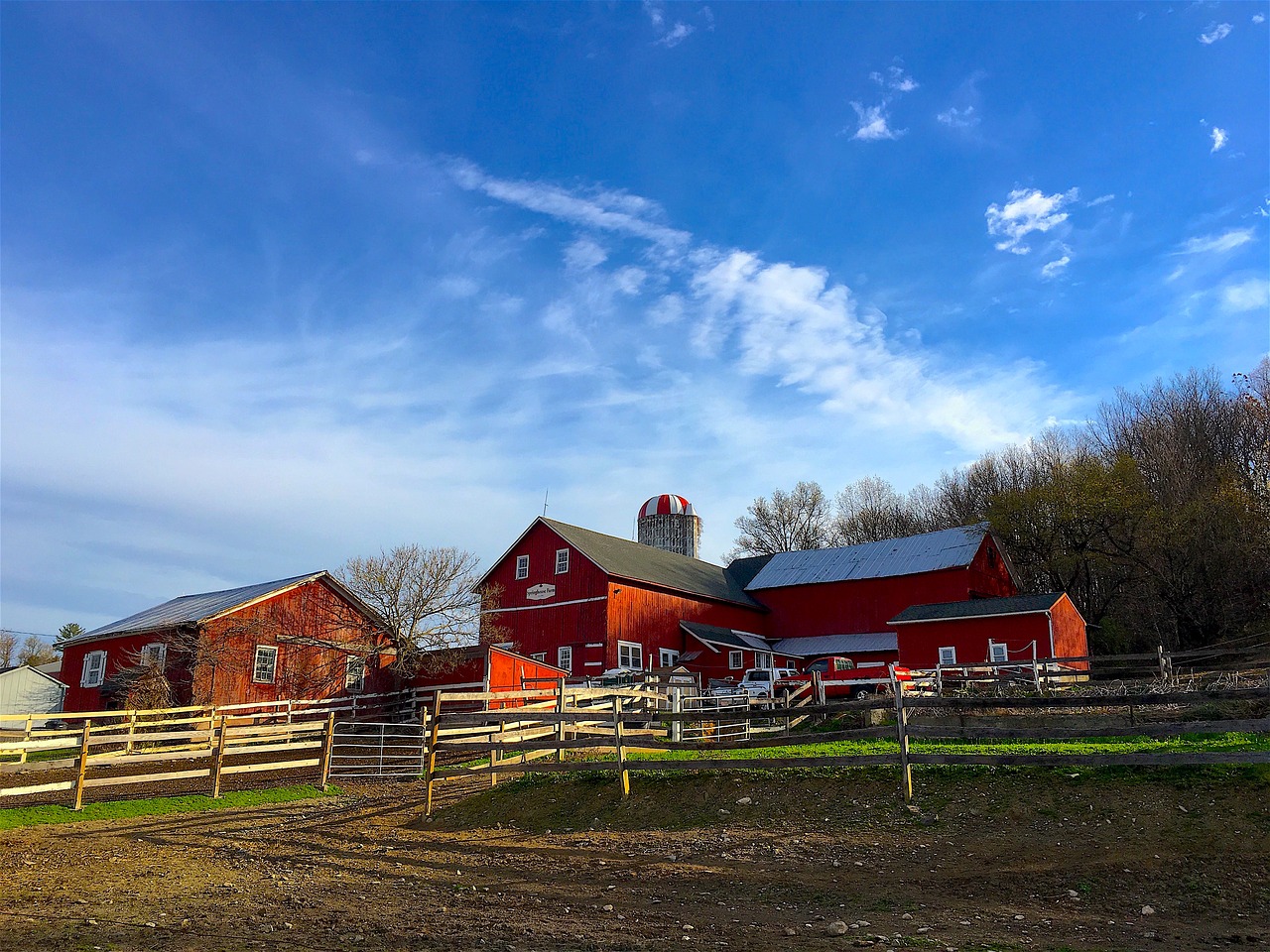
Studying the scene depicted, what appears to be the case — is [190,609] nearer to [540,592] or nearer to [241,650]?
[241,650]

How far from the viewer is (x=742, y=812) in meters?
12.8

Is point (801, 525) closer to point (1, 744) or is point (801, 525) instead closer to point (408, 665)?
point (408, 665)

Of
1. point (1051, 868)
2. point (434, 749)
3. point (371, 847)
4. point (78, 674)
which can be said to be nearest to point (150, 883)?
point (371, 847)

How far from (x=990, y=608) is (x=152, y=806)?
93.7 feet

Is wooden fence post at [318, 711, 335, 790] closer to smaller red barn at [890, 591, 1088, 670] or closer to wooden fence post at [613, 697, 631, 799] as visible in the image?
wooden fence post at [613, 697, 631, 799]

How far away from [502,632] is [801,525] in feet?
128

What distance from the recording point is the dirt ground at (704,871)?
8172 mm

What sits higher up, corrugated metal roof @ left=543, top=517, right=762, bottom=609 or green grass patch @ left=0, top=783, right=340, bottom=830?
corrugated metal roof @ left=543, top=517, right=762, bottom=609

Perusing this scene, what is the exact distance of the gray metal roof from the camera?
4194cm

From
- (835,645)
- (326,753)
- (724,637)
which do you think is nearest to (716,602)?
(724,637)

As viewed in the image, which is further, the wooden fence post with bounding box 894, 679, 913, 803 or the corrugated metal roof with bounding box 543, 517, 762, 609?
the corrugated metal roof with bounding box 543, 517, 762, 609

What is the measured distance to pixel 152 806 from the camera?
16109mm

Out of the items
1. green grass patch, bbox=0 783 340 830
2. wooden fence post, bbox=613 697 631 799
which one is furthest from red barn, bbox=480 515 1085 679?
wooden fence post, bbox=613 697 631 799

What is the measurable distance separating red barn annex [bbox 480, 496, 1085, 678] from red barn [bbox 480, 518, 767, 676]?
58 millimetres
